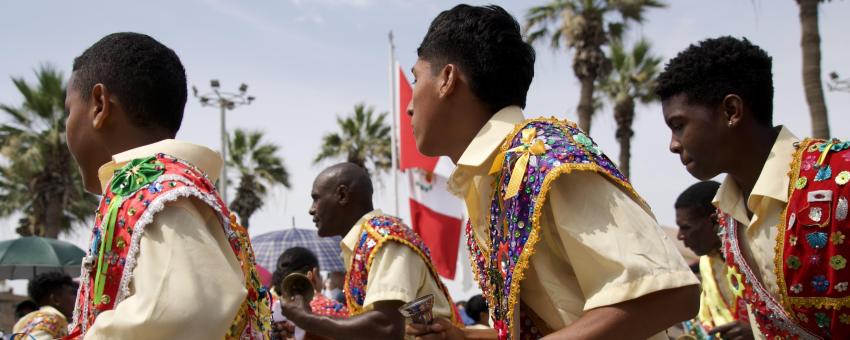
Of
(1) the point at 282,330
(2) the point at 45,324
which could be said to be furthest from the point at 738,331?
(2) the point at 45,324

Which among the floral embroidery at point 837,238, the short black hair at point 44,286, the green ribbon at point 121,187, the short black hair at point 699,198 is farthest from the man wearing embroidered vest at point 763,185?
the short black hair at point 44,286

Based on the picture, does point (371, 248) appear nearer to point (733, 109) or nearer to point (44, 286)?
point (733, 109)

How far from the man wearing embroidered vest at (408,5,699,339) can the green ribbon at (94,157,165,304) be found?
0.85m

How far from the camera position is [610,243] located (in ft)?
6.41

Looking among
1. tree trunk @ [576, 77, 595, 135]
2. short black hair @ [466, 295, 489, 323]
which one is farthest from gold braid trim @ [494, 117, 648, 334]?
tree trunk @ [576, 77, 595, 135]

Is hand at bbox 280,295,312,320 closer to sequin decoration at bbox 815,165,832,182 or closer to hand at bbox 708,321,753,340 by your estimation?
hand at bbox 708,321,753,340

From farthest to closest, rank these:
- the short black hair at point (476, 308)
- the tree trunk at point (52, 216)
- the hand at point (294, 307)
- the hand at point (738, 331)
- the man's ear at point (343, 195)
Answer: the tree trunk at point (52, 216) → the short black hair at point (476, 308) → the man's ear at point (343, 195) → the hand at point (294, 307) → the hand at point (738, 331)

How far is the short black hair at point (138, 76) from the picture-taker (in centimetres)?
253

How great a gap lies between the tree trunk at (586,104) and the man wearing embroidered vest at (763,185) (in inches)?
742

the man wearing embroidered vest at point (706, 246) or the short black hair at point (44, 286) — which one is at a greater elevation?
the man wearing embroidered vest at point (706, 246)

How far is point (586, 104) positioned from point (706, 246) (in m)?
17.6

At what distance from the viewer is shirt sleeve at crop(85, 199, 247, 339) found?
1.96 metres

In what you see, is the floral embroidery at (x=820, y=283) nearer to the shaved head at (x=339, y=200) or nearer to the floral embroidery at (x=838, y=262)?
the floral embroidery at (x=838, y=262)

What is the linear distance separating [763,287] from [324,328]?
2.55 m
